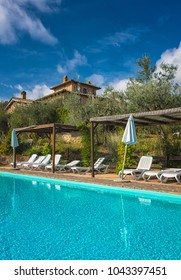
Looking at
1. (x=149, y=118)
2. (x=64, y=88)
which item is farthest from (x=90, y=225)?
(x=64, y=88)

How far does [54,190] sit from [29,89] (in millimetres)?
29259

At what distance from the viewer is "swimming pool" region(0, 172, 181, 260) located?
13.6 ft

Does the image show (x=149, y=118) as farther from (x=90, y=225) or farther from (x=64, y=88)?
(x=64, y=88)

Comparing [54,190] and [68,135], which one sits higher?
[68,135]

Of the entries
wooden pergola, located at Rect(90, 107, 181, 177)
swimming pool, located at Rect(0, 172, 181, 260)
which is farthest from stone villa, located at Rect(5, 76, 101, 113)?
swimming pool, located at Rect(0, 172, 181, 260)

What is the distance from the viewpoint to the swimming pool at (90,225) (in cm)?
414

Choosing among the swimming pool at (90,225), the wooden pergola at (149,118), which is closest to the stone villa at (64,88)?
the wooden pergola at (149,118)

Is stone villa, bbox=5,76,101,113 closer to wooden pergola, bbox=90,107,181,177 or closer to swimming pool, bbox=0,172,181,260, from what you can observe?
wooden pergola, bbox=90,107,181,177

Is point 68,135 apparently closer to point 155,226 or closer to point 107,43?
point 107,43

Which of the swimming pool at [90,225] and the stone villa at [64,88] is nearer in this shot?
the swimming pool at [90,225]

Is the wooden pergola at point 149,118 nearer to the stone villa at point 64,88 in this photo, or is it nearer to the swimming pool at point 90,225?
the swimming pool at point 90,225

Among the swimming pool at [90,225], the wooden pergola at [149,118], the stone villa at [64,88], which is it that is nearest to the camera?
the swimming pool at [90,225]
